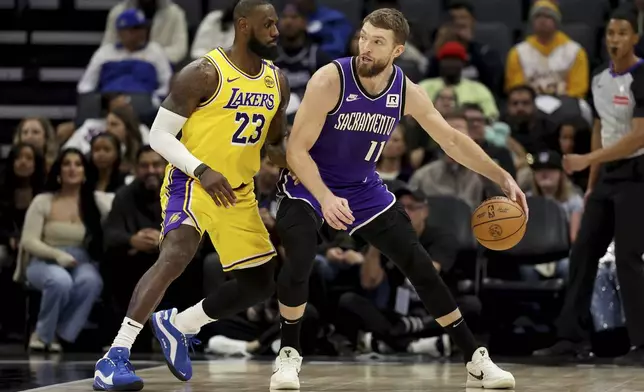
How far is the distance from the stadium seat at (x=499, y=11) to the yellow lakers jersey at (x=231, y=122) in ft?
22.8

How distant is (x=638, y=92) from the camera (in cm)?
763

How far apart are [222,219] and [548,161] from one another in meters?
3.90

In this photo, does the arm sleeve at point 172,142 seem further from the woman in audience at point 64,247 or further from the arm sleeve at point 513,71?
the arm sleeve at point 513,71

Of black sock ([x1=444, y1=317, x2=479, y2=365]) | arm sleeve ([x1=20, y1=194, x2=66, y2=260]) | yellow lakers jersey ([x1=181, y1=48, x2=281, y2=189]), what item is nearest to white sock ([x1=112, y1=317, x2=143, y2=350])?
yellow lakers jersey ([x1=181, y1=48, x2=281, y2=189])

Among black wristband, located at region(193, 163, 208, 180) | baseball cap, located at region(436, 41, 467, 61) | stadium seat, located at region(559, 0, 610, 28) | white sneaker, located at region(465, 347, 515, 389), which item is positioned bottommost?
white sneaker, located at region(465, 347, 515, 389)

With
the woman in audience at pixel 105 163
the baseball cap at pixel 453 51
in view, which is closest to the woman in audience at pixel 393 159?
the baseball cap at pixel 453 51

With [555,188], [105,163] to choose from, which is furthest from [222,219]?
[555,188]

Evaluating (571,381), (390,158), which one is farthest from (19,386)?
(390,158)

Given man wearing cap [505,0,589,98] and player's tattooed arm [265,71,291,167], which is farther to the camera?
man wearing cap [505,0,589,98]

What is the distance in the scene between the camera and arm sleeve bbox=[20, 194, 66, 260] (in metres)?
9.08

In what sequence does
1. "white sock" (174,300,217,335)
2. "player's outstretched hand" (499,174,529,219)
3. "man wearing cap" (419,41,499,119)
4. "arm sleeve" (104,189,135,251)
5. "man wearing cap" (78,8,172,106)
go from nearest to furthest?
"player's outstretched hand" (499,174,529,219) → "white sock" (174,300,217,335) → "arm sleeve" (104,189,135,251) → "man wearing cap" (419,41,499,119) → "man wearing cap" (78,8,172,106)

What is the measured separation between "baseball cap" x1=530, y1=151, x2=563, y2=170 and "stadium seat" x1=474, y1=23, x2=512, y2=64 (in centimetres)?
275

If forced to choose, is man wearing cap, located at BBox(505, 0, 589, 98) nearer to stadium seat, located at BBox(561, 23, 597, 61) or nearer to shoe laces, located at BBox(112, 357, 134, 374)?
stadium seat, located at BBox(561, 23, 597, 61)

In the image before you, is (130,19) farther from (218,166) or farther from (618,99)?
(218,166)
